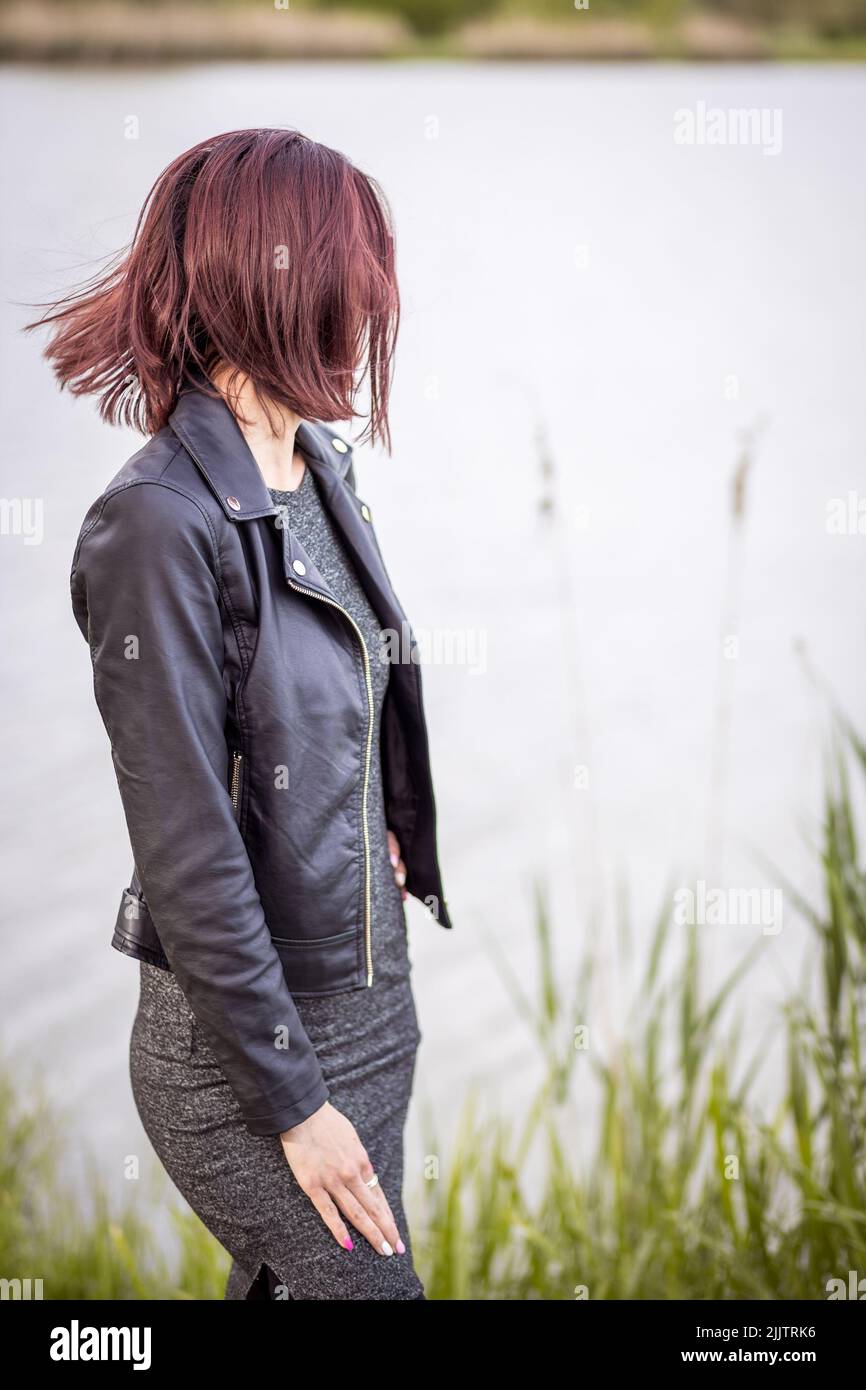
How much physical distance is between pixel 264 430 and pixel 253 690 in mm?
266

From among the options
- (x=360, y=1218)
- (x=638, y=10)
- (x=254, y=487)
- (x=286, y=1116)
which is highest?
(x=638, y=10)

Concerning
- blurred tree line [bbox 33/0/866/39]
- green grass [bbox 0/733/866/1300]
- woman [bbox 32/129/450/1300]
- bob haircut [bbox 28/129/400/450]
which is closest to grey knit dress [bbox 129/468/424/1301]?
woman [bbox 32/129/450/1300]

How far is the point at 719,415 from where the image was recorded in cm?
251

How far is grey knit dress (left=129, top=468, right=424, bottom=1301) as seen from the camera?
3.27ft

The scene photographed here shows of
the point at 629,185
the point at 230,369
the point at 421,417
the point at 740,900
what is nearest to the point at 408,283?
the point at 421,417

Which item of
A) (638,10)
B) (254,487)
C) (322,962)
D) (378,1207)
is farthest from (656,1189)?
(638,10)

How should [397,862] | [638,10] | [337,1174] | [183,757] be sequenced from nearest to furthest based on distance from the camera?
[183,757] < [337,1174] < [397,862] < [638,10]

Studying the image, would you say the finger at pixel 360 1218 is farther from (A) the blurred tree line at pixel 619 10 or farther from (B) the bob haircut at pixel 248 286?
(A) the blurred tree line at pixel 619 10

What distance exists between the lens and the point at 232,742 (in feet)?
3.15

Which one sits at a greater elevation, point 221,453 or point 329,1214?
point 221,453

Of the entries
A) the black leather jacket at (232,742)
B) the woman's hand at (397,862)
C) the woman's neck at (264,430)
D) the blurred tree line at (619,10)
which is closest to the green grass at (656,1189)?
the woman's hand at (397,862)

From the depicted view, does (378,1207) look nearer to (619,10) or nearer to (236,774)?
(236,774)

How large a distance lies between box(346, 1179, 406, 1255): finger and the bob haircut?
694mm

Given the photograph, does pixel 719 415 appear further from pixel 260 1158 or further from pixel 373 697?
pixel 260 1158
